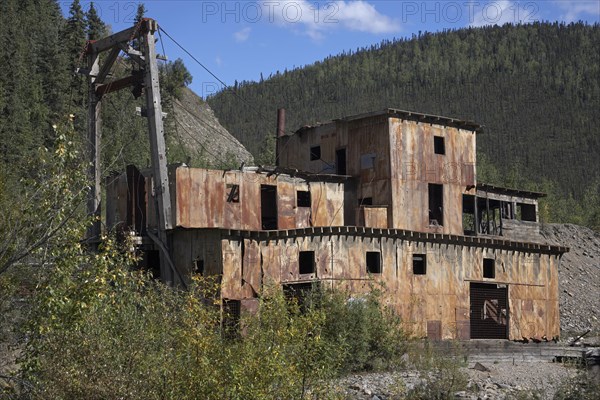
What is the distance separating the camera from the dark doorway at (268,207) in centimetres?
3356

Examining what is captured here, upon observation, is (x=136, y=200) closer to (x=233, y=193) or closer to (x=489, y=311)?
(x=233, y=193)

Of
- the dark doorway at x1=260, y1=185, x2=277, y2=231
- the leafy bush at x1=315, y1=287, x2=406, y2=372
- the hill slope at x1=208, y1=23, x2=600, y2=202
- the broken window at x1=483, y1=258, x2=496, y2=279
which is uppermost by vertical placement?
the hill slope at x1=208, y1=23, x2=600, y2=202

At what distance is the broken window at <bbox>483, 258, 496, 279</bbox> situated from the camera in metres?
34.7

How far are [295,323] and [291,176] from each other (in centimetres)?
1791

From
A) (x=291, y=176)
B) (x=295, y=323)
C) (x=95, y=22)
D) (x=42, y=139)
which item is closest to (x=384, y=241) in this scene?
(x=291, y=176)

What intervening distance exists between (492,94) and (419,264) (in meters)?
138

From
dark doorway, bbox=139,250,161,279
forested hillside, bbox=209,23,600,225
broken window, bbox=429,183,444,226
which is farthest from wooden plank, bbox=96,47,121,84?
forested hillside, bbox=209,23,600,225

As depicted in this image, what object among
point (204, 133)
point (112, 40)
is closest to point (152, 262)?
point (112, 40)

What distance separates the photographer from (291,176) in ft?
110

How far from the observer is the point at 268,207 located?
112ft

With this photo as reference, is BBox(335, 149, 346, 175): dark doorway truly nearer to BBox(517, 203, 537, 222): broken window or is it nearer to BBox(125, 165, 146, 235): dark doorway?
BBox(125, 165, 146, 235): dark doorway

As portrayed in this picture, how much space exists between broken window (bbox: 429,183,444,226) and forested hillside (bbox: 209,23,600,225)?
82.6 metres

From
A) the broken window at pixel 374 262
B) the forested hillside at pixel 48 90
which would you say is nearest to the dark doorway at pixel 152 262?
the broken window at pixel 374 262

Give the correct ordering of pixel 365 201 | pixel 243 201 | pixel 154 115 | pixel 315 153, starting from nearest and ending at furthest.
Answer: pixel 154 115 < pixel 243 201 < pixel 365 201 < pixel 315 153
